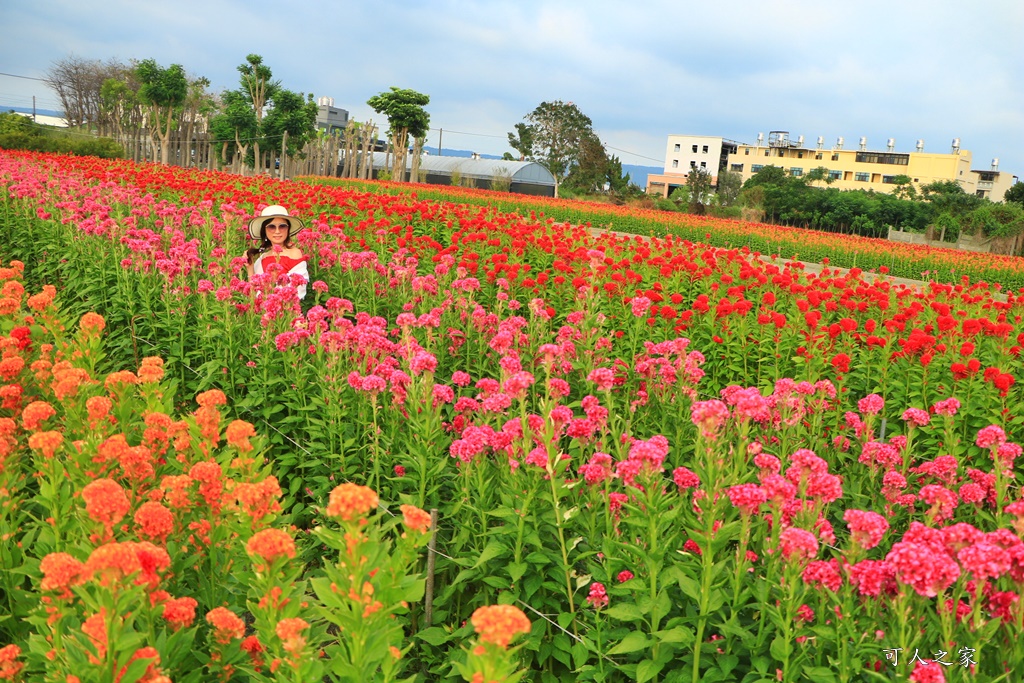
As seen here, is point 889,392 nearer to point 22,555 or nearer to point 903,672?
point 903,672

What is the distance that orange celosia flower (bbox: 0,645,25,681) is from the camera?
87.1 inches

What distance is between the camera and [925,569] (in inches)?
81.2

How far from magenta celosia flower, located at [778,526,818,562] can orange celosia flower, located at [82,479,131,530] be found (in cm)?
214

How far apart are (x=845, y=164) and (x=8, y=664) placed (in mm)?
109878

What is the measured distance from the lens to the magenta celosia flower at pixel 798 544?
234cm

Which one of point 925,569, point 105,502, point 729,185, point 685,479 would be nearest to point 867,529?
point 925,569

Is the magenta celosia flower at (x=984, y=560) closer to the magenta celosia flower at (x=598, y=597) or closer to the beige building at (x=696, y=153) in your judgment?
the magenta celosia flower at (x=598, y=597)

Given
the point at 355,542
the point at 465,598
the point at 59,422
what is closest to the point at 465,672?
the point at 355,542

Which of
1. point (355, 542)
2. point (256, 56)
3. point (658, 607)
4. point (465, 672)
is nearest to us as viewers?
point (465, 672)

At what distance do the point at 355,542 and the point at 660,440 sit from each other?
1374 millimetres

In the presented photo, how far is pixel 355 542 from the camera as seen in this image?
1917mm

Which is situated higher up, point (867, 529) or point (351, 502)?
point (351, 502)

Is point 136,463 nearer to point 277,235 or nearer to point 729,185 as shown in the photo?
point 277,235

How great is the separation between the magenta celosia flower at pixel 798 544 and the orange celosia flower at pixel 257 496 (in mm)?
1703
